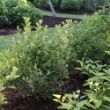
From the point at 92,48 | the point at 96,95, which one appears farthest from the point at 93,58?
the point at 96,95

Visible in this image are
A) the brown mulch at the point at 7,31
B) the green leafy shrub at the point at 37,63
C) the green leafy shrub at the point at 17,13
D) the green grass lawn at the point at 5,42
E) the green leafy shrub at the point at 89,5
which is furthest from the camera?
the green leafy shrub at the point at 89,5

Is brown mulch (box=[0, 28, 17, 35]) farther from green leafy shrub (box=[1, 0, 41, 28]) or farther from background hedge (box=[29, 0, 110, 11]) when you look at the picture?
background hedge (box=[29, 0, 110, 11])

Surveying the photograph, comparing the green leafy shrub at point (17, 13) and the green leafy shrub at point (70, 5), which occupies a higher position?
the green leafy shrub at point (17, 13)

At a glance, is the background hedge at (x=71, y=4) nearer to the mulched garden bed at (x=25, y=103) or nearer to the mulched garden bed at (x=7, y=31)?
the mulched garden bed at (x=7, y=31)

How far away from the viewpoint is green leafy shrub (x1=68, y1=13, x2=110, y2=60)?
5.57m

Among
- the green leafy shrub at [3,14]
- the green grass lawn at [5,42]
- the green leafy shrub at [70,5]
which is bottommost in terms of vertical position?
the green grass lawn at [5,42]

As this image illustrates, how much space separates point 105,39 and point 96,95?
3527 mm

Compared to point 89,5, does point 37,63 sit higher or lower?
higher

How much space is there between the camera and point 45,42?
15.1 feet

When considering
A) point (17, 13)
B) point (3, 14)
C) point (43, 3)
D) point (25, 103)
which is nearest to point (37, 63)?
point (25, 103)

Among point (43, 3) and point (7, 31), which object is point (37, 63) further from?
point (43, 3)

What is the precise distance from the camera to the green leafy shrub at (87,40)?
557 cm

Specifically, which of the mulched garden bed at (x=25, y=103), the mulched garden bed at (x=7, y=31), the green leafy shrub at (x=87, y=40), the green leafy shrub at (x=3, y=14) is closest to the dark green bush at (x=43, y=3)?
the green leafy shrub at (x=3, y=14)

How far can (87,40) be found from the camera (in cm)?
568
